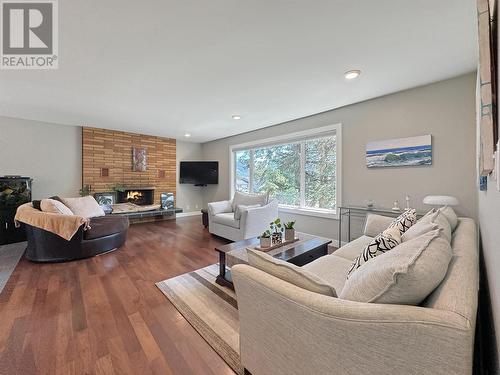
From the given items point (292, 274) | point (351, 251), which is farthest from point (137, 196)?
point (292, 274)

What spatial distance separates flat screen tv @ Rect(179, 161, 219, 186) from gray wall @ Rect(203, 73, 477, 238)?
10.8ft

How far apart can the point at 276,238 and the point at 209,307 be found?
1025 mm

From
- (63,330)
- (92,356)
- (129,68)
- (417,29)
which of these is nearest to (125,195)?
(129,68)

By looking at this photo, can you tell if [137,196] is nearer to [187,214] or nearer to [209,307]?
[187,214]

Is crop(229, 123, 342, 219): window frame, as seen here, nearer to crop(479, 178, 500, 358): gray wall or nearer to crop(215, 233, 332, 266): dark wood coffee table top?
crop(215, 233, 332, 266): dark wood coffee table top

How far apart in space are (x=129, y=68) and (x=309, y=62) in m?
1.91

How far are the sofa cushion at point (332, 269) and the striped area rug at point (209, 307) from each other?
741 millimetres

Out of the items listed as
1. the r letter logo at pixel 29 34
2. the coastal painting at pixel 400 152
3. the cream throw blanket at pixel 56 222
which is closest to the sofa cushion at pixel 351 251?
the coastal painting at pixel 400 152

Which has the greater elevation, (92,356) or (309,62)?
(309,62)

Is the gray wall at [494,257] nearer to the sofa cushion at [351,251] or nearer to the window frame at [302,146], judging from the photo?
the sofa cushion at [351,251]

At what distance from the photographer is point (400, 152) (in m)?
2.96

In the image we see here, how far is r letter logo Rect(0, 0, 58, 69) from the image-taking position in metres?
1.58

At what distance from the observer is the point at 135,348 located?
57.0 inches

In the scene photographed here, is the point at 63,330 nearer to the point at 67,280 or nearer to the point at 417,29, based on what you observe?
the point at 67,280
